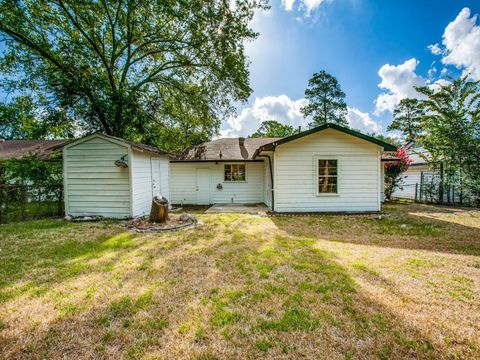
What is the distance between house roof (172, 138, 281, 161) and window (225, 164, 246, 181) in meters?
0.56

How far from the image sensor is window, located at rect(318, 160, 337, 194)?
946 cm

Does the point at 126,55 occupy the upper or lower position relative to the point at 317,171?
upper

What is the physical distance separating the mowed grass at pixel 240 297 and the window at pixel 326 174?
3839mm

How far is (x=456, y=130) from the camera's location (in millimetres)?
9828

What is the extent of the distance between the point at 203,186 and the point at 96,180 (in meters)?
5.71

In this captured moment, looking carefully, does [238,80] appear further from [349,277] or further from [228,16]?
Answer: [349,277]

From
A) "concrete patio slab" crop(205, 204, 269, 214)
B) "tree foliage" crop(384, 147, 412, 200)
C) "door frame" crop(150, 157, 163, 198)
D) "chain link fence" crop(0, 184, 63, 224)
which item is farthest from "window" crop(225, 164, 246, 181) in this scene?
"tree foliage" crop(384, 147, 412, 200)

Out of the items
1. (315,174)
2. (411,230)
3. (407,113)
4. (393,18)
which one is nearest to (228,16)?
(393,18)

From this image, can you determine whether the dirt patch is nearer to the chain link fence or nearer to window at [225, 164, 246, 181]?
the chain link fence

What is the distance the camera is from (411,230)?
22.3 feet

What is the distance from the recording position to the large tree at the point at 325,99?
2702 cm

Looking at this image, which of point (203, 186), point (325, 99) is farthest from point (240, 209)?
point (325, 99)

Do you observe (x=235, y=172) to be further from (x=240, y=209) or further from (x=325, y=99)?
(x=325, y=99)

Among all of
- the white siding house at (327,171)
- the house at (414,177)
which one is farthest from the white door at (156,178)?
the house at (414,177)
